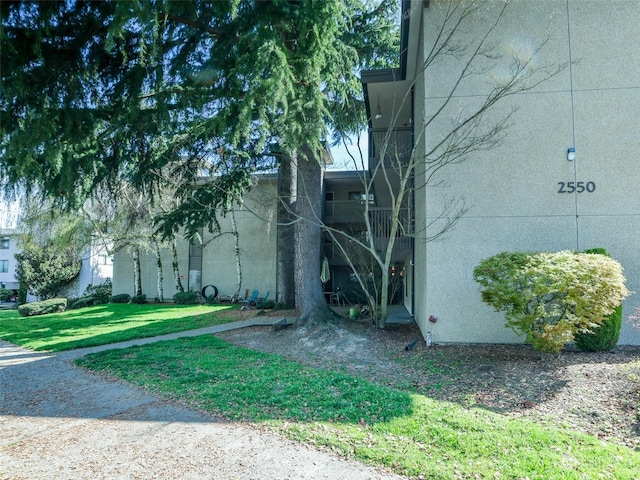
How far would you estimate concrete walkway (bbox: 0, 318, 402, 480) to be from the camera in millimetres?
3701

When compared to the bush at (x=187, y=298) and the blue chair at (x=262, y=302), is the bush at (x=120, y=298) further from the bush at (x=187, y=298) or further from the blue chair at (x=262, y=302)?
the blue chair at (x=262, y=302)

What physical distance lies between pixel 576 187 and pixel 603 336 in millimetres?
3033

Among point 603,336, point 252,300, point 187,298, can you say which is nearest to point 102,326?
point 187,298

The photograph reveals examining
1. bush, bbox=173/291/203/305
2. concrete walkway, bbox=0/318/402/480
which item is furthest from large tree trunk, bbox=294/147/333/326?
bush, bbox=173/291/203/305

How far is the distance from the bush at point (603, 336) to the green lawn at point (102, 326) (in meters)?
10.4

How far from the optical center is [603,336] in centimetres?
748

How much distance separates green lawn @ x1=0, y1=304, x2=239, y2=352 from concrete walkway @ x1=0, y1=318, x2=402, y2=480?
4675mm

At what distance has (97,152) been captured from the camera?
8.23 meters

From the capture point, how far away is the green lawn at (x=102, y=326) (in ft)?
35.8

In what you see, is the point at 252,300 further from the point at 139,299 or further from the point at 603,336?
the point at 603,336

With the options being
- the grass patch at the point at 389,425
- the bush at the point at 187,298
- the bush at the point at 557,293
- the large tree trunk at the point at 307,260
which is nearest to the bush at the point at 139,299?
the bush at the point at 187,298

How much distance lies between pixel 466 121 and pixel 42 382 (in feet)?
30.9

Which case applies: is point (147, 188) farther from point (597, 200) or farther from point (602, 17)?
point (602, 17)

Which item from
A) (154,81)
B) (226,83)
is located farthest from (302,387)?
(154,81)
